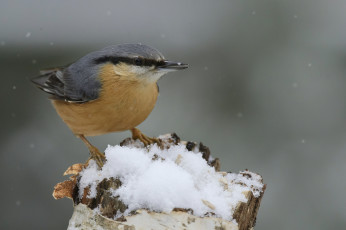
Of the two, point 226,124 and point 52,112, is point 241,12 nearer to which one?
point 226,124

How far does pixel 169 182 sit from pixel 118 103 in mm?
1099

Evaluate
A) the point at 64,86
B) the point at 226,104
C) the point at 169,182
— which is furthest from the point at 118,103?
the point at 226,104

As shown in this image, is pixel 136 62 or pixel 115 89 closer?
pixel 136 62

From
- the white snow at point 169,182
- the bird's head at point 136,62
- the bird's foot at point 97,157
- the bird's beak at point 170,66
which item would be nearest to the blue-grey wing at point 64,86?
the bird's head at point 136,62

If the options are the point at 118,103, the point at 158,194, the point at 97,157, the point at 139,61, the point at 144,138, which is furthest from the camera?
the point at 144,138

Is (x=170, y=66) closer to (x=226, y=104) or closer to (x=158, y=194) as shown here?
(x=158, y=194)

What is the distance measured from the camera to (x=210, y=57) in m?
5.86

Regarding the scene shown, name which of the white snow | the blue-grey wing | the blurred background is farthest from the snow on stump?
the blurred background

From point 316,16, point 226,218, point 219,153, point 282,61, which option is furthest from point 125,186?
point 316,16

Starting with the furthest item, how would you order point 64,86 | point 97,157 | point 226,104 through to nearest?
point 226,104 < point 64,86 < point 97,157

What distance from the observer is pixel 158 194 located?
7.55ft

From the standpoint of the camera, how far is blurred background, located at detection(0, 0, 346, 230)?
552 centimetres

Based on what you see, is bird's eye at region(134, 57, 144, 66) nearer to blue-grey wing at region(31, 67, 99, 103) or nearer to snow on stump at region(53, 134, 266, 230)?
blue-grey wing at region(31, 67, 99, 103)

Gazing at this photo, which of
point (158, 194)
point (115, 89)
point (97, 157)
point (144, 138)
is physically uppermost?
point (115, 89)
